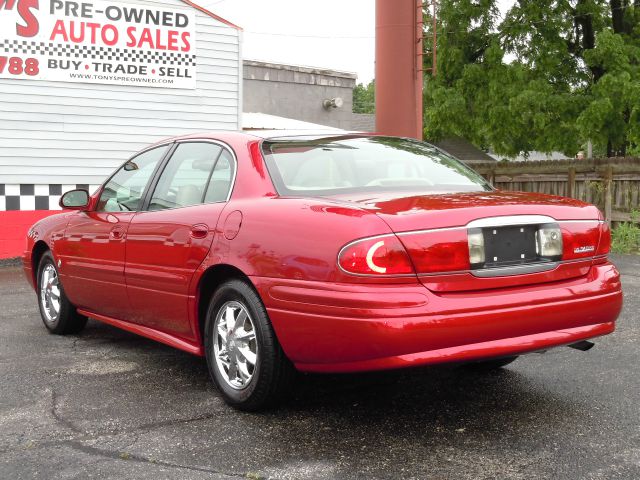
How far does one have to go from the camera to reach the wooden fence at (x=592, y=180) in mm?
12719

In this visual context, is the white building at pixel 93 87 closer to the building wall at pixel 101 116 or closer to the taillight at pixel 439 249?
the building wall at pixel 101 116

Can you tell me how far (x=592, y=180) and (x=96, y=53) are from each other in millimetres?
8022

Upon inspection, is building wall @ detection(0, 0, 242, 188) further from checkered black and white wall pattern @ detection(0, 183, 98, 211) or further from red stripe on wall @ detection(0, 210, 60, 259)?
red stripe on wall @ detection(0, 210, 60, 259)

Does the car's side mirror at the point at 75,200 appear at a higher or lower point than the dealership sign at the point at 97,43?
lower

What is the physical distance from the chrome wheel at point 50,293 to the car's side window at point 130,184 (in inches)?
33.4

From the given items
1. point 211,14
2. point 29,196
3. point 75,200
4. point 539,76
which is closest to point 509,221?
point 75,200

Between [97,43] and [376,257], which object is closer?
[376,257]

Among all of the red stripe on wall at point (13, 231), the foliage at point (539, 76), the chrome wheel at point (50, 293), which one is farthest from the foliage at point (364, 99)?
the chrome wheel at point (50, 293)

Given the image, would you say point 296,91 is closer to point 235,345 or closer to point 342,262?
point 235,345

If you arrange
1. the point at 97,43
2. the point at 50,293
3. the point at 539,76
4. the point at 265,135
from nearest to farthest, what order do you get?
1. the point at 265,135
2. the point at 50,293
3. the point at 97,43
4. the point at 539,76

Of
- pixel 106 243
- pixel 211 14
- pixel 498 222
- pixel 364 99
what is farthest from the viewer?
pixel 364 99

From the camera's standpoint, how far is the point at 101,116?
38.8 feet

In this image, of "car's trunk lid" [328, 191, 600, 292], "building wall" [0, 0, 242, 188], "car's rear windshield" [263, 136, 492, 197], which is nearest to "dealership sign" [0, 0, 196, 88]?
"building wall" [0, 0, 242, 188]

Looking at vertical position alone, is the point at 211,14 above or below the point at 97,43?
above
